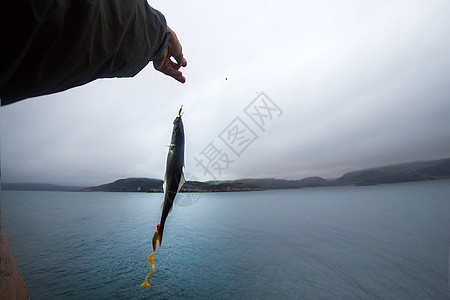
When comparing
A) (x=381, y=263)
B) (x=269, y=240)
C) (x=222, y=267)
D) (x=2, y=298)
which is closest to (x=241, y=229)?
(x=269, y=240)

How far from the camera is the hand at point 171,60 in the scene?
2.75 meters

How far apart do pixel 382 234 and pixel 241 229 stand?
73.5ft

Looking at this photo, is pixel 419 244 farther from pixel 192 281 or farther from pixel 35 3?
pixel 35 3

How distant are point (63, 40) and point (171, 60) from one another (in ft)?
6.59

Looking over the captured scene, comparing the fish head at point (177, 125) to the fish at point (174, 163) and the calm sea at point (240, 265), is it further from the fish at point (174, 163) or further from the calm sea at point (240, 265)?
the calm sea at point (240, 265)

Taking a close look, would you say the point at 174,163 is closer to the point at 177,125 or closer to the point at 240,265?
the point at 177,125

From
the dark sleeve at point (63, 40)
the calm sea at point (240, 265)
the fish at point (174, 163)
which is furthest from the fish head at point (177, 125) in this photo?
the calm sea at point (240, 265)

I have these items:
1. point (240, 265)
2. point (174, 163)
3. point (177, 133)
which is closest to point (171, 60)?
point (177, 133)

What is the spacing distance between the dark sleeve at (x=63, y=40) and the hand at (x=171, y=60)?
2.65 feet

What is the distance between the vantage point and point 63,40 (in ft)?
4.23

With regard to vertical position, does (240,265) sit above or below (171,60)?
below

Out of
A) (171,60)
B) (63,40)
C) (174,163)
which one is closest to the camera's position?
(63,40)

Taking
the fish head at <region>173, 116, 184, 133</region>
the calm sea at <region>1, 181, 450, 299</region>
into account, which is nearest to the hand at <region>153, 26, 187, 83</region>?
the fish head at <region>173, 116, 184, 133</region>

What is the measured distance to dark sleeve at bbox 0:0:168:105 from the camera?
1.07m
